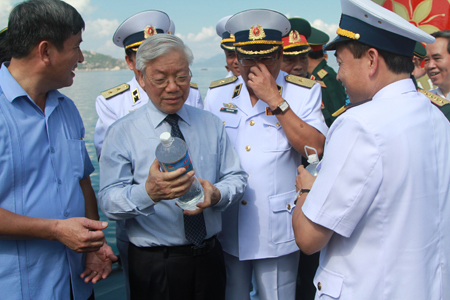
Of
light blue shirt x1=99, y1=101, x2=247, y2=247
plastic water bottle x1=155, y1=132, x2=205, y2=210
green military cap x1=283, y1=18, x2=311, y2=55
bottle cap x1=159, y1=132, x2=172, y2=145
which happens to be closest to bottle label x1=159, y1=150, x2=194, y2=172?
plastic water bottle x1=155, y1=132, x2=205, y2=210

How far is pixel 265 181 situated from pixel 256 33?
1107 mm

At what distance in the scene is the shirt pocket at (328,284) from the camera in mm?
1520

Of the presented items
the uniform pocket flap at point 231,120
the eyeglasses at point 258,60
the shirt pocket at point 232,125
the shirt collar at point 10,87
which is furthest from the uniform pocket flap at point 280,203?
the shirt collar at point 10,87

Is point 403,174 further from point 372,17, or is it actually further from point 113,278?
point 113,278

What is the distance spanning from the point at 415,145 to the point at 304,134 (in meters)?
0.95

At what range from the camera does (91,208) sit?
2305 millimetres

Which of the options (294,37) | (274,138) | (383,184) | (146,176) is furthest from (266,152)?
(294,37)

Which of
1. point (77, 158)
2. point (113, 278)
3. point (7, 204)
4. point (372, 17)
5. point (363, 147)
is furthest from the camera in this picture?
point (113, 278)

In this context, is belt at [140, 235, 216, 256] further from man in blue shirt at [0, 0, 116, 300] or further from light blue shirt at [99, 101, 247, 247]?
man in blue shirt at [0, 0, 116, 300]

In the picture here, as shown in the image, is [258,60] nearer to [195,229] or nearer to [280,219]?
[280,219]

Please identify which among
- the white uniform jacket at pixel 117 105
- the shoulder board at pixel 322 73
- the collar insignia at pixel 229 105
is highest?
the shoulder board at pixel 322 73

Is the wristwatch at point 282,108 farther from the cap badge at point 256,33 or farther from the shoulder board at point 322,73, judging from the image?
the shoulder board at point 322,73

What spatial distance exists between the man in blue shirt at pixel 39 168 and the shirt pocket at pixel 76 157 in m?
0.02

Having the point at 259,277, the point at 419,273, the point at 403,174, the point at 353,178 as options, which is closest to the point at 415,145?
the point at 403,174
